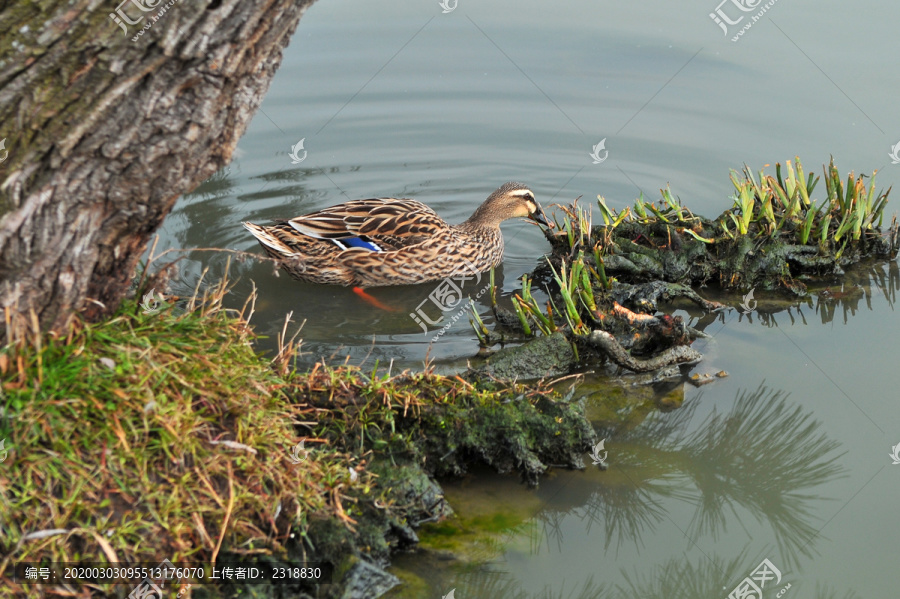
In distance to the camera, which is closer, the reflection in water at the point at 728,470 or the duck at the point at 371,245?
the reflection in water at the point at 728,470

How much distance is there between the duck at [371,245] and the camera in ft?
25.0

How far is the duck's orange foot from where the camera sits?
7.40 metres

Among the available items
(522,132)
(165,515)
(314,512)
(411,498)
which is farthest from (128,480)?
(522,132)

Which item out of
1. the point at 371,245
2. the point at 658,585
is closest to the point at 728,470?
the point at 658,585

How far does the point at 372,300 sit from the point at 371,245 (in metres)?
0.50

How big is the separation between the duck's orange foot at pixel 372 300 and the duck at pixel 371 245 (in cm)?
5

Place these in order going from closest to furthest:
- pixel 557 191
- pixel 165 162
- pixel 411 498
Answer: pixel 165 162 < pixel 411 498 < pixel 557 191

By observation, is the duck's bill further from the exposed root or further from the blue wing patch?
the exposed root

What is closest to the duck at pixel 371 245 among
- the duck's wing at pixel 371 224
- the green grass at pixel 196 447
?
the duck's wing at pixel 371 224

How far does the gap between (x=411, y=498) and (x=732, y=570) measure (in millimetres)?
1663

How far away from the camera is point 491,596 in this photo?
405cm

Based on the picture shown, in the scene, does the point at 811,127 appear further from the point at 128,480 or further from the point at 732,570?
the point at 128,480

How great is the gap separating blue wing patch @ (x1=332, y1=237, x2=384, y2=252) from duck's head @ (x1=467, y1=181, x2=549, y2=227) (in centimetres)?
121

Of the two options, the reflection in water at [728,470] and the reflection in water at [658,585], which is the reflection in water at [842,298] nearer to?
the reflection in water at [728,470]
